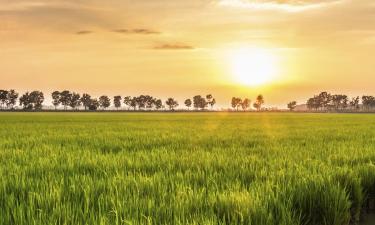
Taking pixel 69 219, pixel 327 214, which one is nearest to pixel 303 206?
pixel 327 214

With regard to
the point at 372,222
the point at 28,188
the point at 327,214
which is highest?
the point at 28,188

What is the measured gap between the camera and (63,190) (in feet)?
13.4

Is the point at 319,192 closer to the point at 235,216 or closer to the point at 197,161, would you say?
the point at 235,216

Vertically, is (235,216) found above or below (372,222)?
above

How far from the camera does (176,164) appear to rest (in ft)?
21.5

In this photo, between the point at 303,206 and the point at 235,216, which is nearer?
the point at 235,216

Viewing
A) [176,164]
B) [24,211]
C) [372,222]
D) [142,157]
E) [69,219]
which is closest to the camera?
[69,219]

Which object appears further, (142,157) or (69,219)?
(142,157)

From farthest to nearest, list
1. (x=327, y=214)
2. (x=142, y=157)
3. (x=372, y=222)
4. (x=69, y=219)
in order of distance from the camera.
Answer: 1. (x=142, y=157)
2. (x=372, y=222)
3. (x=327, y=214)
4. (x=69, y=219)

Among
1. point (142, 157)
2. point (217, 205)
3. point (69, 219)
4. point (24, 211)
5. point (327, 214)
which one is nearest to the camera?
point (69, 219)

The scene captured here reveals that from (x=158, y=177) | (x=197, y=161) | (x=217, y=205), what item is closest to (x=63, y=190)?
(x=158, y=177)

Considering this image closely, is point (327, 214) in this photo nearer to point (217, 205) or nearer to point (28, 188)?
point (217, 205)

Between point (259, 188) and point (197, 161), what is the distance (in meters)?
2.60

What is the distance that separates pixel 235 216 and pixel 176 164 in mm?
3183
